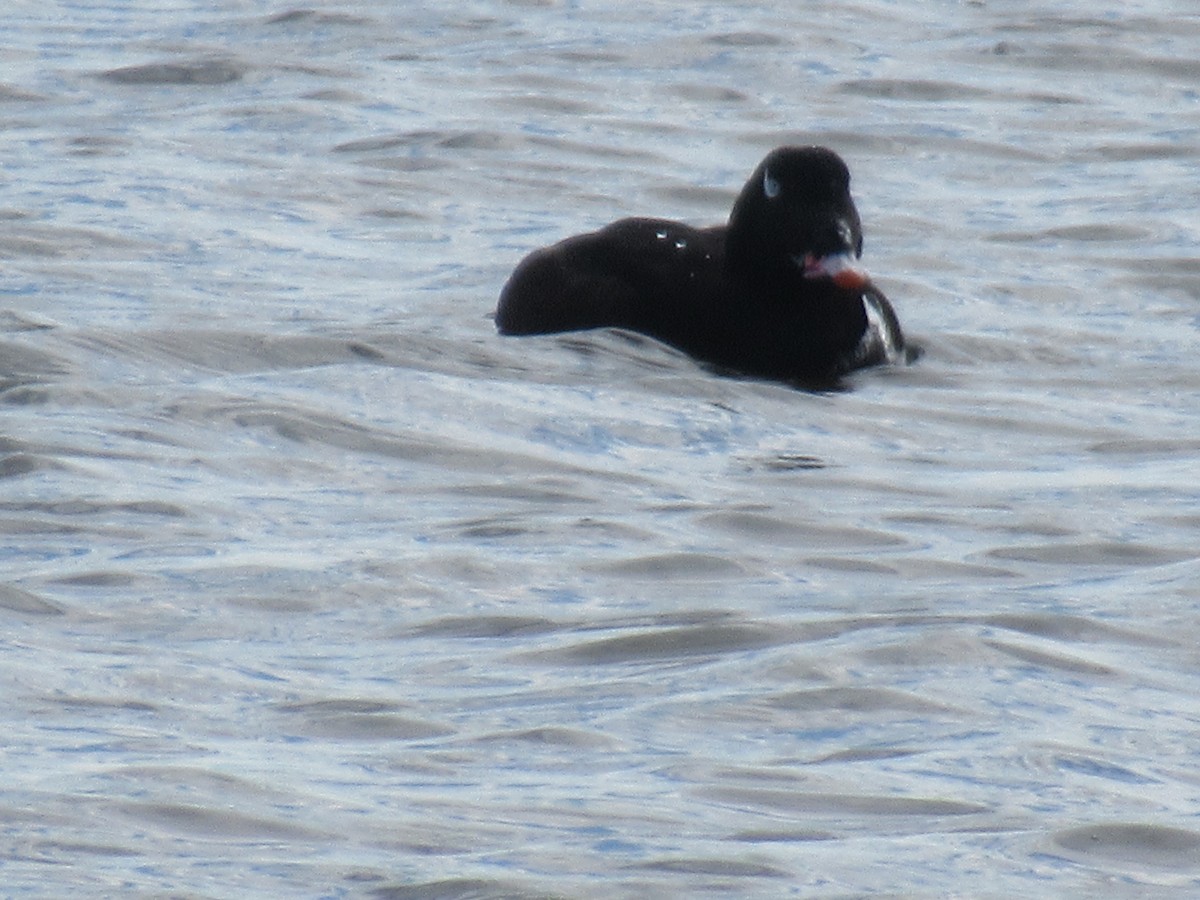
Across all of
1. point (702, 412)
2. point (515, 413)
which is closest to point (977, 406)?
point (702, 412)

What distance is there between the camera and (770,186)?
368 inches

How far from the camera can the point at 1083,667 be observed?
589 centimetres

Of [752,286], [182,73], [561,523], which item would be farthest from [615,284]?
[182,73]

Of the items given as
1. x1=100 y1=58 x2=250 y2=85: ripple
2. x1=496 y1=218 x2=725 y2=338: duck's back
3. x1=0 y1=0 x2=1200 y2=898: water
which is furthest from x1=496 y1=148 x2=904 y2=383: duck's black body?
x1=100 y1=58 x2=250 y2=85: ripple

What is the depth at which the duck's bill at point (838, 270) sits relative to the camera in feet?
29.8

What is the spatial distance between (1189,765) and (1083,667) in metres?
0.71

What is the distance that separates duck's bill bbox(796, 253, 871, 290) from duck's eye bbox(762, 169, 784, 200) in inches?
9.0

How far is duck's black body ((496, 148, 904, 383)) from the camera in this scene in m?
9.13

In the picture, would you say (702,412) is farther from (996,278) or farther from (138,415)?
(996,278)

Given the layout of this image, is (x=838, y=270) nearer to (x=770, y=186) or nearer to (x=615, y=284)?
(x=770, y=186)

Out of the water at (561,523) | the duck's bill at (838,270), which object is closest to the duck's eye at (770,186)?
the duck's bill at (838,270)

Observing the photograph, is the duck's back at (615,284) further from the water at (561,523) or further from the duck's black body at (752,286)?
the water at (561,523)

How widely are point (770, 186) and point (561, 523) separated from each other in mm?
2499

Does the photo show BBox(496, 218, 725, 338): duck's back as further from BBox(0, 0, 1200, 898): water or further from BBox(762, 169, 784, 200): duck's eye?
BBox(762, 169, 784, 200): duck's eye
